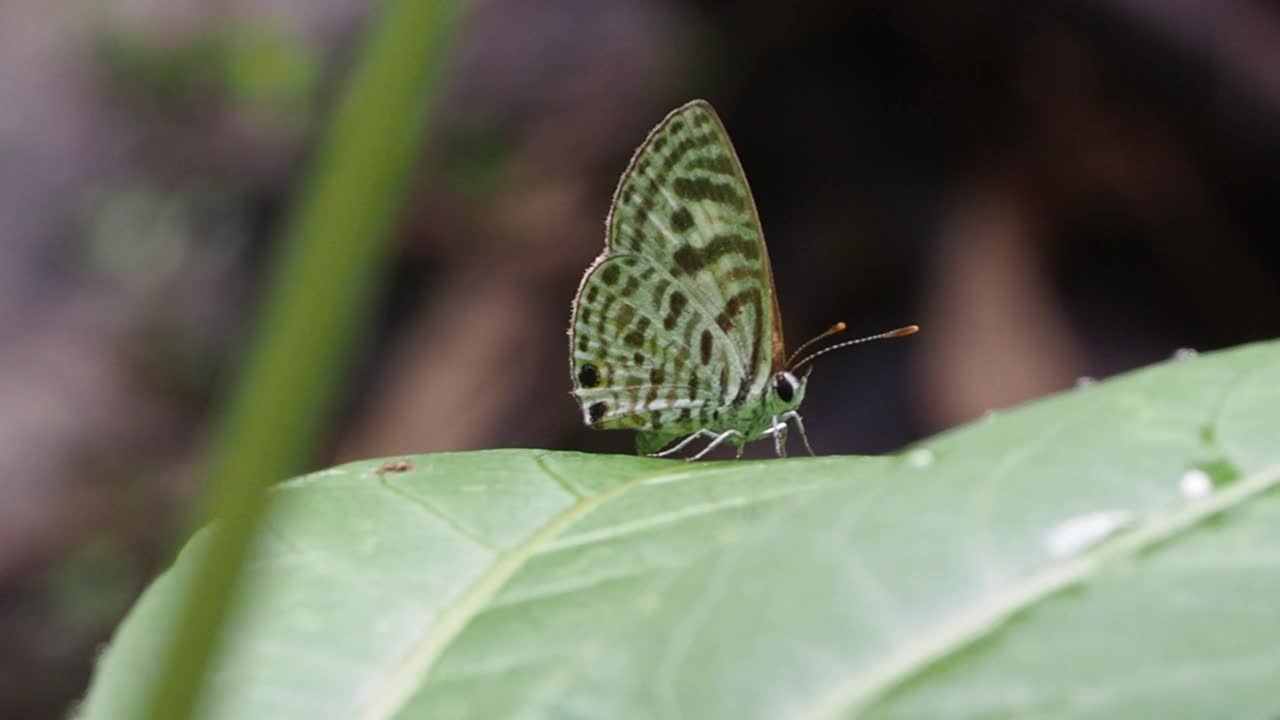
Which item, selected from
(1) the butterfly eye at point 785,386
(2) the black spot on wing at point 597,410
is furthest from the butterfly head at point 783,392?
(2) the black spot on wing at point 597,410

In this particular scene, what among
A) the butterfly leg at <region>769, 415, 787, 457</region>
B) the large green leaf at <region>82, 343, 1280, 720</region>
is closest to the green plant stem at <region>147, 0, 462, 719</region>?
the large green leaf at <region>82, 343, 1280, 720</region>

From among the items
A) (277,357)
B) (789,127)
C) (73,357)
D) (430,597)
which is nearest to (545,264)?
(789,127)

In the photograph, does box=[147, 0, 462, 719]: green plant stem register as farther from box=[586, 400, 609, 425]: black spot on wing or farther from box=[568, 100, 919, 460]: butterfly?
box=[586, 400, 609, 425]: black spot on wing

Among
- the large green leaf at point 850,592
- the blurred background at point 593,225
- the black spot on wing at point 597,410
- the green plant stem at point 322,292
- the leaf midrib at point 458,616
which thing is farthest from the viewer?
the blurred background at point 593,225

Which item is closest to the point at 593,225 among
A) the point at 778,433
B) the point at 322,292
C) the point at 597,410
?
the point at 778,433

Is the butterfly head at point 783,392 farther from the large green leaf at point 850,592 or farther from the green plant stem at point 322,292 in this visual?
the green plant stem at point 322,292

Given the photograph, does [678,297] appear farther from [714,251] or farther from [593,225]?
[593,225]
